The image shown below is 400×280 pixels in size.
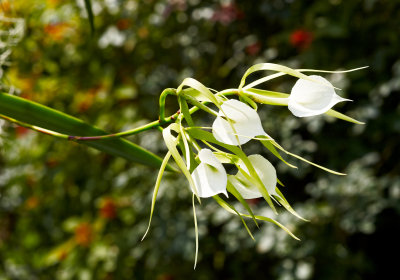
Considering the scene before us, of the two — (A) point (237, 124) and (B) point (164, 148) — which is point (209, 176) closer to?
(A) point (237, 124)

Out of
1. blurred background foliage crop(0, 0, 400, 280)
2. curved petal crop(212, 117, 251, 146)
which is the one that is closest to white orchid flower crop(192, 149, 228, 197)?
curved petal crop(212, 117, 251, 146)

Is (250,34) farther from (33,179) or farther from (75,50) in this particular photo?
(33,179)

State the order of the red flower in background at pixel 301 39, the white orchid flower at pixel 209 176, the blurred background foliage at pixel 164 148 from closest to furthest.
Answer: the white orchid flower at pixel 209 176
the blurred background foliage at pixel 164 148
the red flower in background at pixel 301 39

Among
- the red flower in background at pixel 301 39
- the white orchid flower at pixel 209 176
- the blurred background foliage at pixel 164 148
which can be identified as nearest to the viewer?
the white orchid flower at pixel 209 176

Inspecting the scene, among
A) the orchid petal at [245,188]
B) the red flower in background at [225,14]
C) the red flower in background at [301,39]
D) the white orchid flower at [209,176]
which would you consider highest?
the red flower in background at [225,14]

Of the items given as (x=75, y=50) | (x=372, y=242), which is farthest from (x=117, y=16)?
(x=372, y=242)

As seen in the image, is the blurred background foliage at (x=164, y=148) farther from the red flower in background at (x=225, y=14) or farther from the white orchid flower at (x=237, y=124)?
the white orchid flower at (x=237, y=124)

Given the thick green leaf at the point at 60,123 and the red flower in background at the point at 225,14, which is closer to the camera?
the thick green leaf at the point at 60,123

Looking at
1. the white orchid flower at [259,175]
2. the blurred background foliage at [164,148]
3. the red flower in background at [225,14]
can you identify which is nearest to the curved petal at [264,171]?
the white orchid flower at [259,175]

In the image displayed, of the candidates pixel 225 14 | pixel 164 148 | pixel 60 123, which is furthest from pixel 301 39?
pixel 60 123
